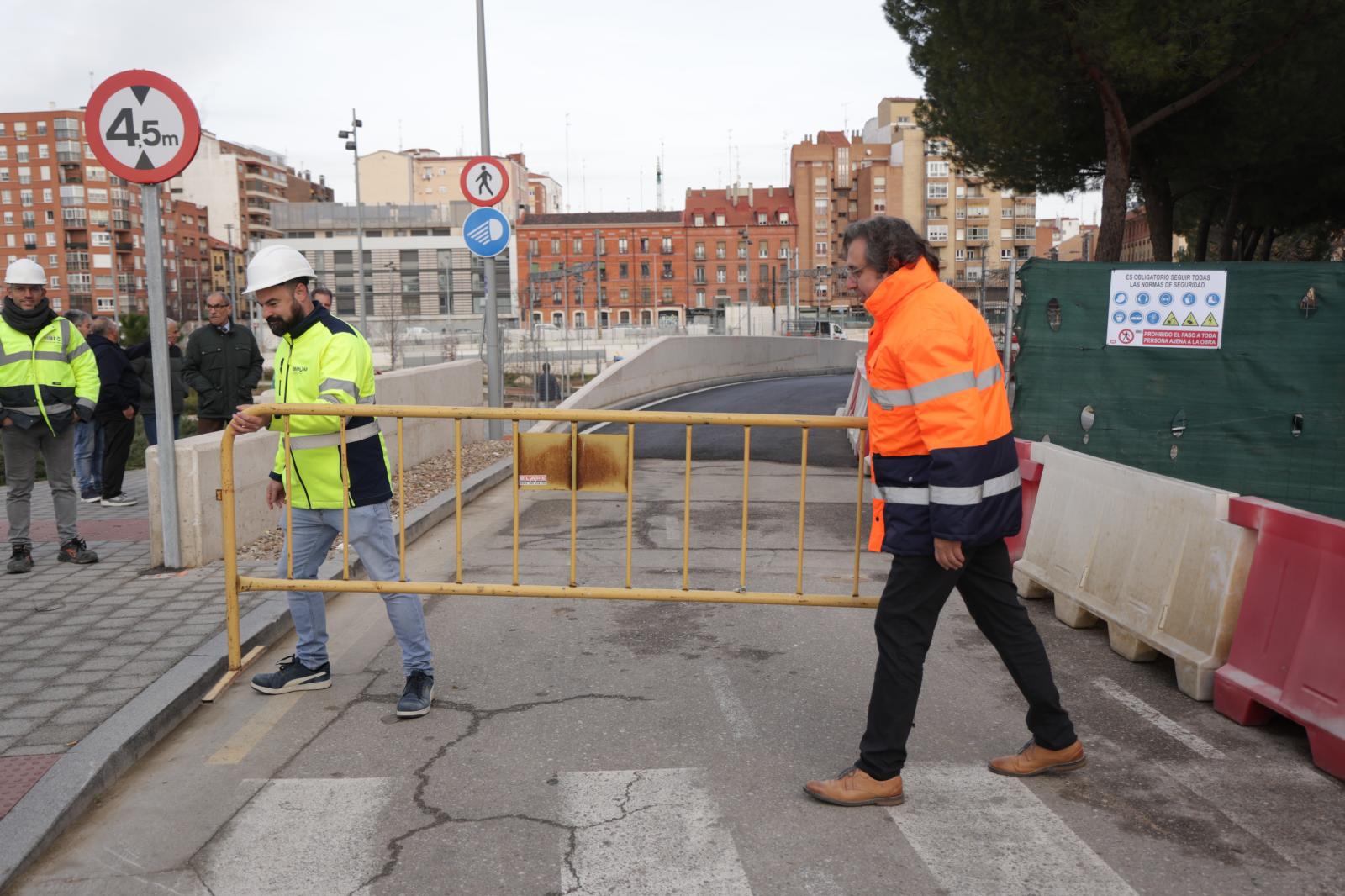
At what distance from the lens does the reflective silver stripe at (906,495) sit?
391cm

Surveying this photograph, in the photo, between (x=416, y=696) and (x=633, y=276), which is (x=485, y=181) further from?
(x=633, y=276)

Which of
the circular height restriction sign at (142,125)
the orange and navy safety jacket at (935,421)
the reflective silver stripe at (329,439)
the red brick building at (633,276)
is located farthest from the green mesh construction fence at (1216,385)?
the red brick building at (633,276)

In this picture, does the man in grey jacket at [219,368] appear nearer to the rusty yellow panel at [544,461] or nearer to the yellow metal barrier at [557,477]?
the yellow metal barrier at [557,477]

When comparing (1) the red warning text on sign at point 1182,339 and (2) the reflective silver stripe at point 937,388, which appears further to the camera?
(1) the red warning text on sign at point 1182,339

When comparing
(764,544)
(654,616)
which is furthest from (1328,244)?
(654,616)

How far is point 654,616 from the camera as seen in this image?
670cm

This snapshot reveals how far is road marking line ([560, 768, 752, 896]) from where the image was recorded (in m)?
3.43

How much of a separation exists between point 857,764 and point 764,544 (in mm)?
4664

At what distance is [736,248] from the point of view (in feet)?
408

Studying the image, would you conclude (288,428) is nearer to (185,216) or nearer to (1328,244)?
(1328,244)

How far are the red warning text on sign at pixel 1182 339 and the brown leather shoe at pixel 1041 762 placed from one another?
6967 millimetres

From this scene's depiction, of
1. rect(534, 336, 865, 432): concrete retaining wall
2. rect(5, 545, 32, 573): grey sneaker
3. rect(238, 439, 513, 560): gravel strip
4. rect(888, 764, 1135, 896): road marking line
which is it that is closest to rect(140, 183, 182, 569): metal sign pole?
rect(238, 439, 513, 560): gravel strip

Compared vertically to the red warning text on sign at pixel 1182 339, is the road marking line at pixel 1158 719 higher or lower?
lower

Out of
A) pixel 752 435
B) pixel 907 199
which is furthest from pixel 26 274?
A: pixel 907 199
